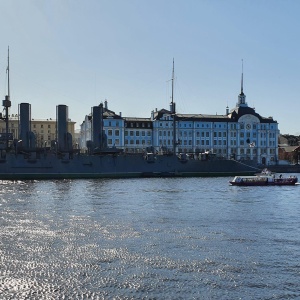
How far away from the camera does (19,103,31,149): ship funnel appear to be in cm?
8181

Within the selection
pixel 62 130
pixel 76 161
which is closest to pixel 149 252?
pixel 76 161

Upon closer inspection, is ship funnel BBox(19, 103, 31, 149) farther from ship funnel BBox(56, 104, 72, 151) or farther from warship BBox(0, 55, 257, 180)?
ship funnel BBox(56, 104, 72, 151)

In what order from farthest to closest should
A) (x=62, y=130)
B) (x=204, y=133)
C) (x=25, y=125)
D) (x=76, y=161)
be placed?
(x=204, y=133)
(x=62, y=130)
(x=25, y=125)
(x=76, y=161)

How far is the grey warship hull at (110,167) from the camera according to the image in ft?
263

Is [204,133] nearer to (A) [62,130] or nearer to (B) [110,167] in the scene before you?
(B) [110,167]

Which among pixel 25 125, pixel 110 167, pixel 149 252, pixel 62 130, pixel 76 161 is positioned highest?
pixel 25 125

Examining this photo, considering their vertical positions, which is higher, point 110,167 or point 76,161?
point 76,161

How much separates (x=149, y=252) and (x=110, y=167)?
64853 mm

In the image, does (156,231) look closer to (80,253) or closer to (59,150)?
(80,253)

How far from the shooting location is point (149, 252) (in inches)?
792

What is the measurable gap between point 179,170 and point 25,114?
29.8 m

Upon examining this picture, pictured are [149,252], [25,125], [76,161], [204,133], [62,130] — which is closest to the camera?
[149,252]

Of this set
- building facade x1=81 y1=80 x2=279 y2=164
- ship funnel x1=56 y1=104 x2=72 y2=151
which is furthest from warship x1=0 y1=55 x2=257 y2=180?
building facade x1=81 y1=80 x2=279 y2=164

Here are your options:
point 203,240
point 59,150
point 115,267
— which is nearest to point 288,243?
point 203,240
